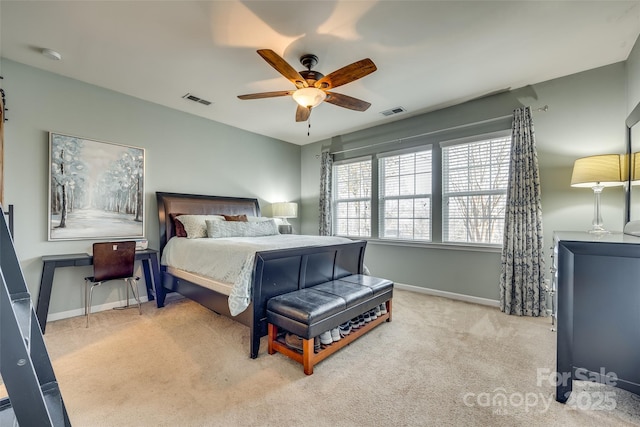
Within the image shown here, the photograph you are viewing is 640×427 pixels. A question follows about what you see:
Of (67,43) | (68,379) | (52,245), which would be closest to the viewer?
(68,379)

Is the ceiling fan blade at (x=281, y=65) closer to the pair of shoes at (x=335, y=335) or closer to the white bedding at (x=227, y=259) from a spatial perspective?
the white bedding at (x=227, y=259)

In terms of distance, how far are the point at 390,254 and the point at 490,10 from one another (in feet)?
11.0

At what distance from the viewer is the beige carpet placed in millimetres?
1607

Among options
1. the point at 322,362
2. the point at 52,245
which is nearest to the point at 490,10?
the point at 322,362

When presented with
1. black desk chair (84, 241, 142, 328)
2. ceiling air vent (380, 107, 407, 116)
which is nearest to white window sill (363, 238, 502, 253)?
ceiling air vent (380, 107, 407, 116)

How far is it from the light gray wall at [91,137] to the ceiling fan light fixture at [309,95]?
2427 mm

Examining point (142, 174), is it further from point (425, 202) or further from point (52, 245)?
point (425, 202)

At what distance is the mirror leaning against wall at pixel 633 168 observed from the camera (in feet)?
7.93

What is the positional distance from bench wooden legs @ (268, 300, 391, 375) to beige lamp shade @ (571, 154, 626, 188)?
2511 millimetres

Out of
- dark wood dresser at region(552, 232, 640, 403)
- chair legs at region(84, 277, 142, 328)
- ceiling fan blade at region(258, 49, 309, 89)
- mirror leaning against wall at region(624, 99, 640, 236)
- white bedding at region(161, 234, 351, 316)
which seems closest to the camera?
dark wood dresser at region(552, 232, 640, 403)

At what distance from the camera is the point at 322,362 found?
86.4 inches

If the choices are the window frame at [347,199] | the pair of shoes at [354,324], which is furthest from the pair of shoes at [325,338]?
the window frame at [347,199]

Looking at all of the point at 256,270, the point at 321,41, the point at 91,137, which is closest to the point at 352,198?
the point at 321,41

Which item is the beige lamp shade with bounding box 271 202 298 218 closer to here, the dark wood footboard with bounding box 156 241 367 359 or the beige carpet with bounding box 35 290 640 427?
the dark wood footboard with bounding box 156 241 367 359
